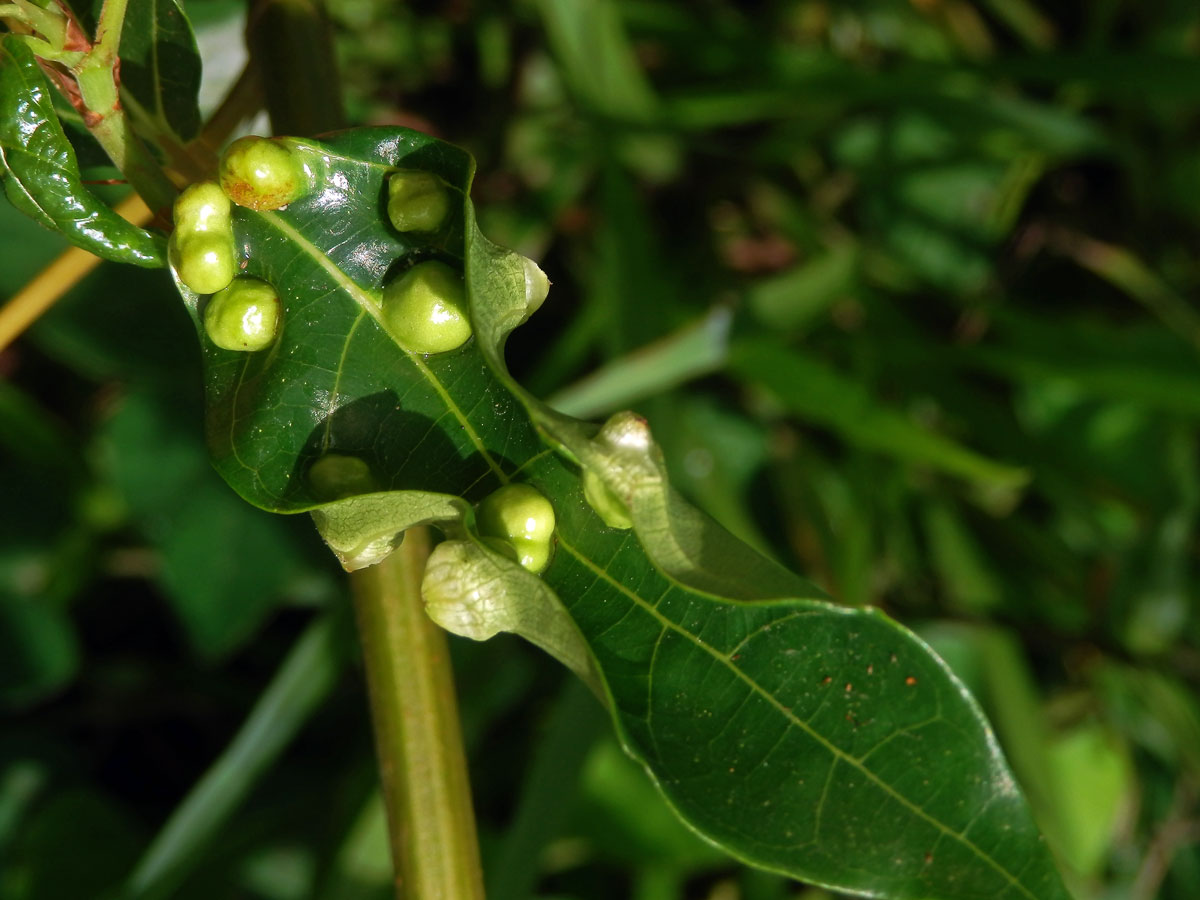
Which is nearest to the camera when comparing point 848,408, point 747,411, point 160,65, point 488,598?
point 488,598

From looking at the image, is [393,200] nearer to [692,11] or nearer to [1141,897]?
[692,11]

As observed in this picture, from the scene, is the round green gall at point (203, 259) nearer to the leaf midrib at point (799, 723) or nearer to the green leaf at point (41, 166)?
the green leaf at point (41, 166)

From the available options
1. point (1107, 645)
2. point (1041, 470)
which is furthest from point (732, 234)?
point (1107, 645)

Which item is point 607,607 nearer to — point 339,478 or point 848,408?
point 339,478

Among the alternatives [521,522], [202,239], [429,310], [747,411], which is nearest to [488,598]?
[521,522]

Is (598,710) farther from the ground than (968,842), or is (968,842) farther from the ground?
(968,842)

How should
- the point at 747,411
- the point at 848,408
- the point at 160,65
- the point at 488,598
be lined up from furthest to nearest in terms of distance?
the point at 747,411, the point at 848,408, the point at 160,65, the point at 488,598

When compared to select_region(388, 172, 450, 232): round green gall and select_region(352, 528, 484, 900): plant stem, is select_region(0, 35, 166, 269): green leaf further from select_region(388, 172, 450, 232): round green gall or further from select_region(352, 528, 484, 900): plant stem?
select_region(352, 528, 484, 900): plant stem

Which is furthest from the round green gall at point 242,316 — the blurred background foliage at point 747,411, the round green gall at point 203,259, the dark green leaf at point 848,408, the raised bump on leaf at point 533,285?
the dark green leaf at point 848,408

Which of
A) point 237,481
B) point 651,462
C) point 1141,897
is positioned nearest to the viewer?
point 651,462
